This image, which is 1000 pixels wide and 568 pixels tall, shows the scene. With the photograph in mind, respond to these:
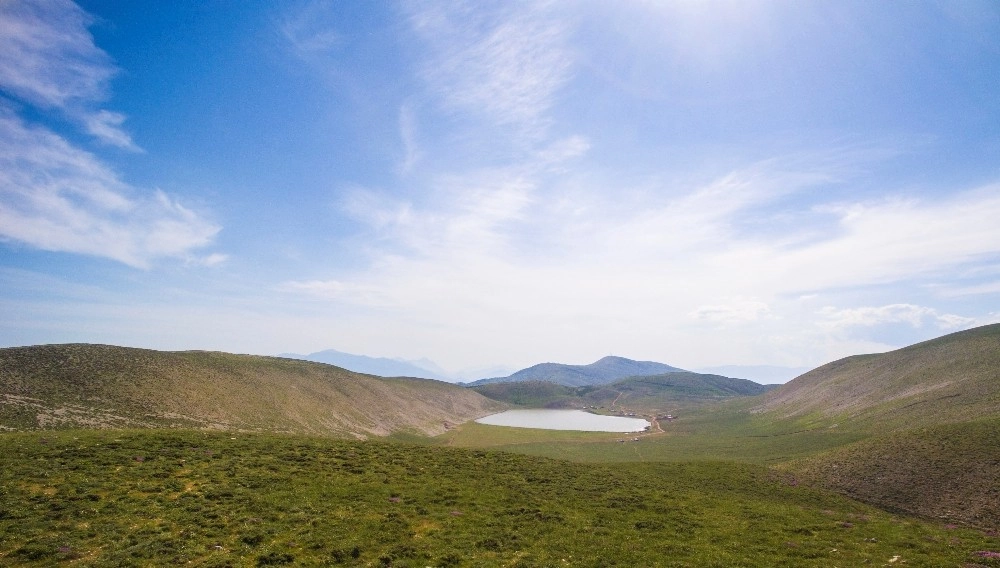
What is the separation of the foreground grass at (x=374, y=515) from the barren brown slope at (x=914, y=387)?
55.6m

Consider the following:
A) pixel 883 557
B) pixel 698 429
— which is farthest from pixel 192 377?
pixel 698 429

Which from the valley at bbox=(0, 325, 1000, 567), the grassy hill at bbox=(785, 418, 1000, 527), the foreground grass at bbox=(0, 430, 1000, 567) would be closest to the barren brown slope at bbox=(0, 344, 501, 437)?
the valley at bbox=(0, 325, 1000, 567)

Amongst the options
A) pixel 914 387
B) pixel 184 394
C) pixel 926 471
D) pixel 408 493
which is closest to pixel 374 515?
pixel 408 493

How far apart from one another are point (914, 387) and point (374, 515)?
131637 millimetres

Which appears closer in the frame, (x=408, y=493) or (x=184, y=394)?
(x=408, y=493)

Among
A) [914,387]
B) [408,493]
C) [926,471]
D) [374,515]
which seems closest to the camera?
[374,515]

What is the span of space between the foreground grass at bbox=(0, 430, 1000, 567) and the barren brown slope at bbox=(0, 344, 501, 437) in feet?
80.0

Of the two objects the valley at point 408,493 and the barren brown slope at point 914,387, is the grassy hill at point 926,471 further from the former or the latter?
the barren brown slope at point 914,387

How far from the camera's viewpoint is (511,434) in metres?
133

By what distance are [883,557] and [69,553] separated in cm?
4826

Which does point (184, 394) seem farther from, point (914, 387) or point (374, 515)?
point (914, 387)

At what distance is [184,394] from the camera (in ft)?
255

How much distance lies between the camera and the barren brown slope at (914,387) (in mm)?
79006

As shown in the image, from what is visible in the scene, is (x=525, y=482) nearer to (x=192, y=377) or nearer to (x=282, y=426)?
(x=282, y=426)
